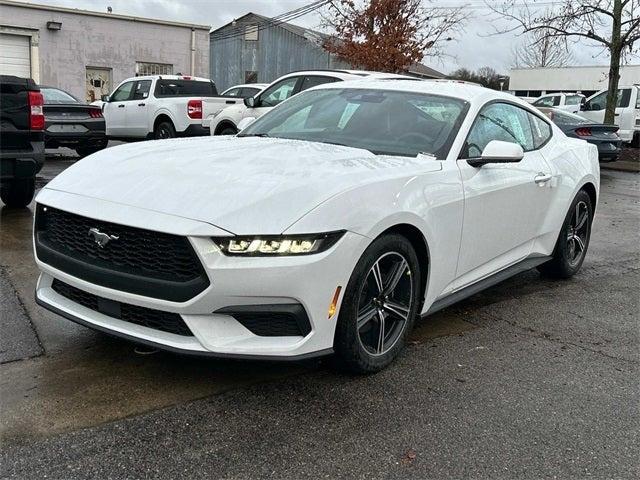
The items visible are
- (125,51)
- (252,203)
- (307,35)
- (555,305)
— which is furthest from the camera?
(307,35)

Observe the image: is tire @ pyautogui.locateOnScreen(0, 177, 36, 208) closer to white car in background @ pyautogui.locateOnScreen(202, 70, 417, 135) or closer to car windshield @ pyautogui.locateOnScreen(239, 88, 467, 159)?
car windshield @ pyautogui.locateOnScreen(239, 88, 467, 159)

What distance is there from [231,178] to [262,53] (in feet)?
114

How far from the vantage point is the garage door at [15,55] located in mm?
23266

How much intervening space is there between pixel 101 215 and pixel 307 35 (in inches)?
1313

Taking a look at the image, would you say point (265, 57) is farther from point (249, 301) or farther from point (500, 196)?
point (249, 301)

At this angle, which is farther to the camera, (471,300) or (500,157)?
(471,300)

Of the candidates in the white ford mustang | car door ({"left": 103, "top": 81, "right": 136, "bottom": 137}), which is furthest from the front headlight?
car door ({"left": 103, "top": 81, "right": 136, "bottom": 137})

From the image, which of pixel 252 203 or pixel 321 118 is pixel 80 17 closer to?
pixel 321 118

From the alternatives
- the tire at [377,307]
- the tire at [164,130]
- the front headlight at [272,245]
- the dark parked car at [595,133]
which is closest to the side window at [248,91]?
the tire at [164,130]

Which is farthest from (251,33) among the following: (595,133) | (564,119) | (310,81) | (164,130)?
(310,81)

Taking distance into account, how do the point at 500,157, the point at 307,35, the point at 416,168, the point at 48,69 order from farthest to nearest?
1. the point at 307,35
2. the point at 48,69
3. the point at 500,157
4. the point at 416,168

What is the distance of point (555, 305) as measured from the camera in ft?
15.7

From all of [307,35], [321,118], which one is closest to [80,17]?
[307,35]

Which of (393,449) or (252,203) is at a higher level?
(252,203)
